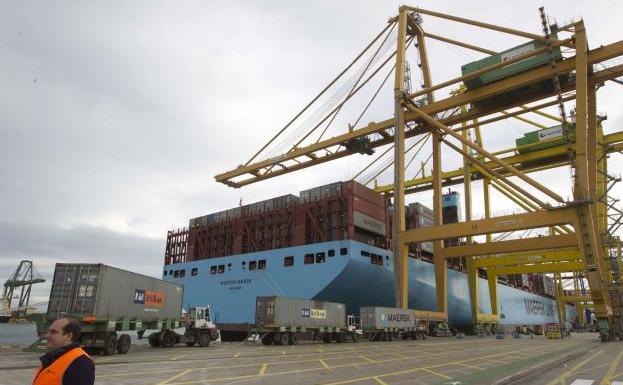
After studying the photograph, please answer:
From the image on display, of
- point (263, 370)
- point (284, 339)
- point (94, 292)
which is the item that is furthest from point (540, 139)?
point (94, 292)

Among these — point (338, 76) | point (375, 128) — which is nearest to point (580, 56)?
point (375, 128)

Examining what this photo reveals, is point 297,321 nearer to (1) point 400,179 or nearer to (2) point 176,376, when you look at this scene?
(1) point 400,179

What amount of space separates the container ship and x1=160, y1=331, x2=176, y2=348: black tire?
12.1 metres

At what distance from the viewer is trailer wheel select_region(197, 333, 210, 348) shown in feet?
81.5

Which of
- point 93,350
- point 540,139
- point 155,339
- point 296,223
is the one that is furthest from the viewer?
point 540,139

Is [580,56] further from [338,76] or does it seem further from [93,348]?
[93,348]

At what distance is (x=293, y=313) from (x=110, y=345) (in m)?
12.0

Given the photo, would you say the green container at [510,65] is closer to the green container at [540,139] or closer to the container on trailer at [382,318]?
the green container at [540,139]

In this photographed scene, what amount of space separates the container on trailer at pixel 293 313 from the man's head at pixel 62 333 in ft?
77.0

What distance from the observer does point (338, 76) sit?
134ft

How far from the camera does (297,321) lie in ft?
90.2

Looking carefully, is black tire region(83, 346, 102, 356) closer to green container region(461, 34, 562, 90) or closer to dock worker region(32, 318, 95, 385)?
dock worker region(32, 318, 95, 385)

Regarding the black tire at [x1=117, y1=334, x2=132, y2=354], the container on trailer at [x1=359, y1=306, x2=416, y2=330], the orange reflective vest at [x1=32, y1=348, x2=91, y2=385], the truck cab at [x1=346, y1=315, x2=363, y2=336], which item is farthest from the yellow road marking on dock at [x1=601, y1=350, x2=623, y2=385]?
the truck cab at [x1=346, y1=315, x2=363, y2=336]

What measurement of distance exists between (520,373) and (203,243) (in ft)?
122
